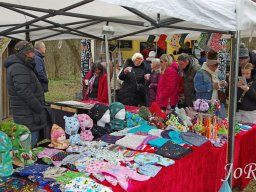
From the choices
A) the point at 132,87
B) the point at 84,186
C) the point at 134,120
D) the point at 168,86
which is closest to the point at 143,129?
the point at 134,120

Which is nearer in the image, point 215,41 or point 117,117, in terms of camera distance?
point 117,117

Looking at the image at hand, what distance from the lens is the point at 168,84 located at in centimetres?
509

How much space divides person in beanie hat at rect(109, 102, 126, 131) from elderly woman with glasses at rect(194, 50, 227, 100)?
5.53 ft

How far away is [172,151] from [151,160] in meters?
0.26

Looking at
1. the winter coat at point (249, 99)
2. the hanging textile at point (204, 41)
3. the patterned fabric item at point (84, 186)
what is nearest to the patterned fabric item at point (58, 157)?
the patterned fabric item at point (84, 186)

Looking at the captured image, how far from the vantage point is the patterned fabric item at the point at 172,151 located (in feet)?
8.03

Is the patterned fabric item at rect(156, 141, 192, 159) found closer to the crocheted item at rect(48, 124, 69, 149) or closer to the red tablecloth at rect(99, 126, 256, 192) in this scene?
the red tablecloth at rect(99, 126, 256, 192)

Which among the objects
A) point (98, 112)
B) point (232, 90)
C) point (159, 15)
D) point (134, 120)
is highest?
point (159, 15)

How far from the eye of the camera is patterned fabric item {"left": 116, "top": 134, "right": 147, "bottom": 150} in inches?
102

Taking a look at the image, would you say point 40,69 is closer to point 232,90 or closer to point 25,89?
point 25,89

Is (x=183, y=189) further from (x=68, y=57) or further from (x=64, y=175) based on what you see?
(x=68, y=57)

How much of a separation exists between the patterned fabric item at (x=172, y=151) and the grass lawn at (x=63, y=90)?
7.21m

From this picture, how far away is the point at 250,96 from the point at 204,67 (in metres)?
0.97

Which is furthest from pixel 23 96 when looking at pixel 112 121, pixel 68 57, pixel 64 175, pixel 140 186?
pixel 68 57
